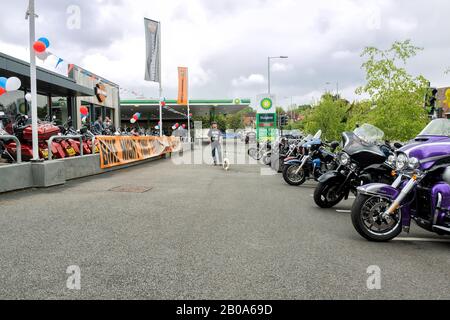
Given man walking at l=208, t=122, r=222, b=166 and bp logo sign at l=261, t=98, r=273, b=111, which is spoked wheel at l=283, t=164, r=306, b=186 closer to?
man walking at l=208, t=122, r=222, b=166

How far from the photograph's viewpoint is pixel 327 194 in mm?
6840

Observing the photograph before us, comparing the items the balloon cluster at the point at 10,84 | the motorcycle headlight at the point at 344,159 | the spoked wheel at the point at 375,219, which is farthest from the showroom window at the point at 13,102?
the spoked wheel at the point at 375,219

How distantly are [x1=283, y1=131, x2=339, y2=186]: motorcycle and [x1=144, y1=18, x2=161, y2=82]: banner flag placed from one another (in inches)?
467

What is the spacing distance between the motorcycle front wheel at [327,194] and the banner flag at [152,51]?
14.7m

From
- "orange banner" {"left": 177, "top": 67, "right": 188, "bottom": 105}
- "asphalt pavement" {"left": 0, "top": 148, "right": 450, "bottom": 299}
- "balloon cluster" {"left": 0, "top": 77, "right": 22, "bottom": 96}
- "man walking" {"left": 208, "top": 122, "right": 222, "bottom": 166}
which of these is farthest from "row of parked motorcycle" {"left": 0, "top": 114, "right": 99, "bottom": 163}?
"orange banner" {"left": 177, "top": 67, "right": 188, "bottom": 105}

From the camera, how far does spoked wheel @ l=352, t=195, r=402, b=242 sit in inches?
185

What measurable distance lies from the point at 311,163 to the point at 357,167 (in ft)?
11.2

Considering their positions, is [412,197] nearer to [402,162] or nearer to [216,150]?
[402,162]

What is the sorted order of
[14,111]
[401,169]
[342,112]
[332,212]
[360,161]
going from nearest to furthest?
[401,169]
[360,161]
[332,212]
[14,111]
[342,112]
